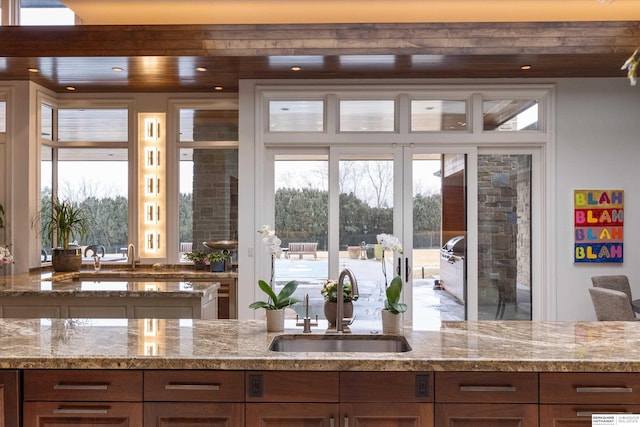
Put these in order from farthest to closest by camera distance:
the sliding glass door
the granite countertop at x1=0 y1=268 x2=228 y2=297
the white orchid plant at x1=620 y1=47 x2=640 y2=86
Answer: the sliding glass door
the granite countertop at x1=0 y1=268 x2=228 y2=297
the white orchid plant at x1=620 y1=47 x2=640 y2=86

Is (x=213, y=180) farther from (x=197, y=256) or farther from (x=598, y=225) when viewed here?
(x=598, y=225)

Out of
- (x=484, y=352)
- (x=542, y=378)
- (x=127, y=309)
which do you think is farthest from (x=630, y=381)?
(x=127, y=309)

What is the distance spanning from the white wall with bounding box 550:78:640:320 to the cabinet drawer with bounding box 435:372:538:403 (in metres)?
3.51

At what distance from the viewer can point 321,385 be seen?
193cm

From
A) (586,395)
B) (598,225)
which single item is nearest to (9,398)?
(586,395)

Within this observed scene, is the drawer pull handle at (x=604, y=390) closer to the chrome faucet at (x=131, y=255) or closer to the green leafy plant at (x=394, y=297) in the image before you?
the green leafy plant at (x=394, y=297)

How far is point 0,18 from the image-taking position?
16.4 ft

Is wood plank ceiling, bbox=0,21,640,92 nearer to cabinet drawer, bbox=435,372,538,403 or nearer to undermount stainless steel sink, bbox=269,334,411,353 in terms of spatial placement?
undermount stainless steel sink, bbox=269,334,411,353

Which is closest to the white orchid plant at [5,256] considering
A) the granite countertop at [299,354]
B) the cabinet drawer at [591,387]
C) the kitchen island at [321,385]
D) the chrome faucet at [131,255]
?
the chrome faucet at [131,255]

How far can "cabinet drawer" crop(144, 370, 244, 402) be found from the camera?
193cm

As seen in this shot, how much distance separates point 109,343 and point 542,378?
5.92 feet

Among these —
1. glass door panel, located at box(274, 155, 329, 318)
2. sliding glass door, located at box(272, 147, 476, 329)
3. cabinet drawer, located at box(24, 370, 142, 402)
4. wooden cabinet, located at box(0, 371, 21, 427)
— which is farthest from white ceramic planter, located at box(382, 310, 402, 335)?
glass door panel, located at box(274, 155, 329, 318)

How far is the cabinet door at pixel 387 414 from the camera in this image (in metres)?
1.92

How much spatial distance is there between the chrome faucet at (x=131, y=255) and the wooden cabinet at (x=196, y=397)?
13.6ft
